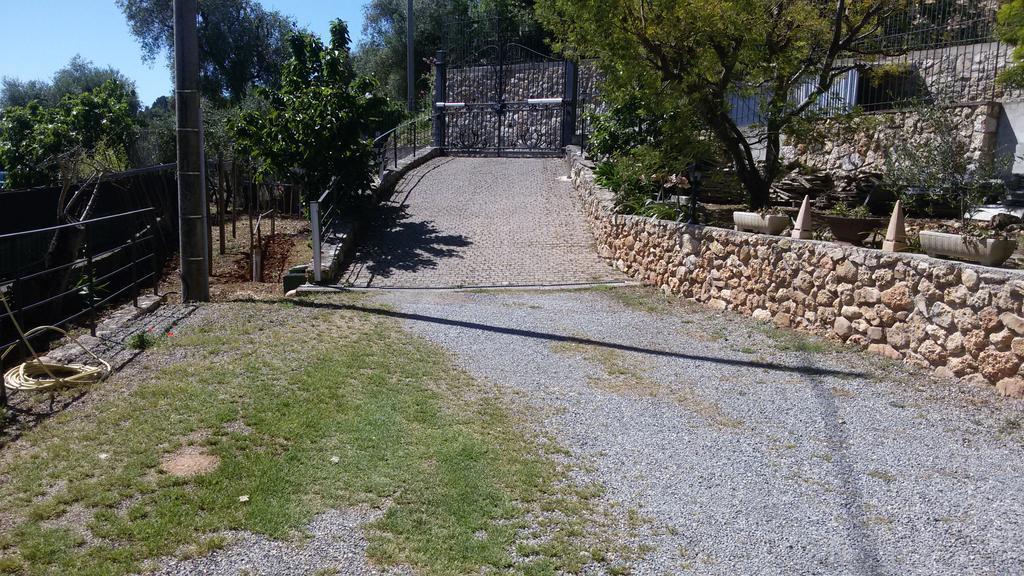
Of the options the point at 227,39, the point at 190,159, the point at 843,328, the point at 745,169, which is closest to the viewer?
the point at 843,328

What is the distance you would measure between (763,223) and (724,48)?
110 inches

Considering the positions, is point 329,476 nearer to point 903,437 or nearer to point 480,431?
point 480,431

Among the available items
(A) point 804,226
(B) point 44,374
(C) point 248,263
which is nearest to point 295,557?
(B) point 44,374

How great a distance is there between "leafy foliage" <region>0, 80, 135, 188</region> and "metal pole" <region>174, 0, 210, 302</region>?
6.95 metres

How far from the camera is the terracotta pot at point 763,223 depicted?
885 centimetres

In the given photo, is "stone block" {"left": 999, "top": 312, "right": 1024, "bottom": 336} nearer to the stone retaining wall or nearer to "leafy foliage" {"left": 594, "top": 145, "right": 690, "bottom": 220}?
the stone retaining wall

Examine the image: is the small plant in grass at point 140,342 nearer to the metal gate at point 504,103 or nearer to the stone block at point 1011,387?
the stone block at point 1011,387

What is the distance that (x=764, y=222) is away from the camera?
890 centimetres

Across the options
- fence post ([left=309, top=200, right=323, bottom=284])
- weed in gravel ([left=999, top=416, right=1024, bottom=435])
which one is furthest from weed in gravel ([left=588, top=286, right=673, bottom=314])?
weed in gravel ([left=999, top=416, right=1024, bottom=435])

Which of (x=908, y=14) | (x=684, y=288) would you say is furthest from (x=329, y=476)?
(x=908, y=14)

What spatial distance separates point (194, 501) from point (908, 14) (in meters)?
13.8

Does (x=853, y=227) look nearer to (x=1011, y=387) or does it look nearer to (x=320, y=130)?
(x=1011, y=387)

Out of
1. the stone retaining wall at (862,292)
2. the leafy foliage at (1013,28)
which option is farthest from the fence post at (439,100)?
the leafy foliage at (1013,28)

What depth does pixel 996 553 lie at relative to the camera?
3705 millimetres
